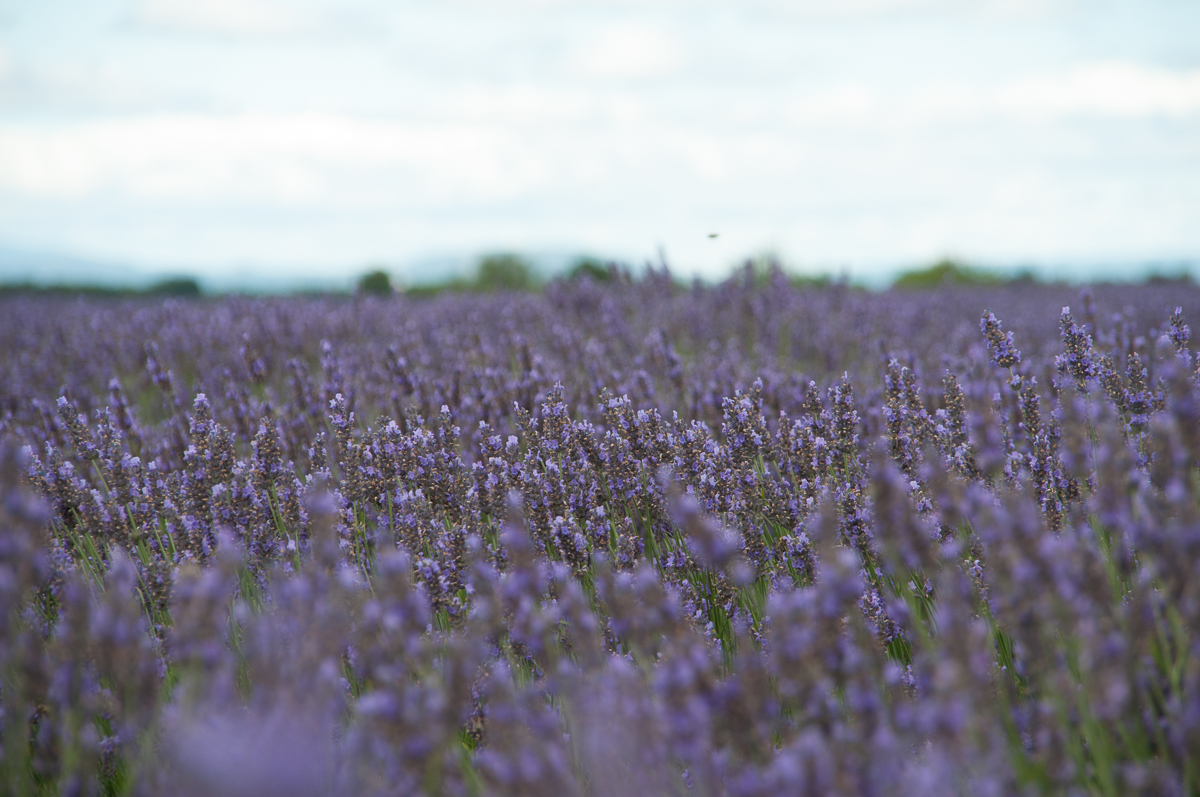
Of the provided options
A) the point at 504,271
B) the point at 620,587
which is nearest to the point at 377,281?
the point at 504,271

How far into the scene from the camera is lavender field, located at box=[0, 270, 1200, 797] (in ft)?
4.38

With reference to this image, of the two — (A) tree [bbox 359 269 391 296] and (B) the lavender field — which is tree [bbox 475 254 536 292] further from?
Result: (B) the lavender field

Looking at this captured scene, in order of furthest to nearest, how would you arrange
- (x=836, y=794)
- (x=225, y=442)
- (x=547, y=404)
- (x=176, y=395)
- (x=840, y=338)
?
(x=840, y=338) → (x=176, y=395) → (x=547, y=404) → (x=225, y=442) → (x=836, y=794)

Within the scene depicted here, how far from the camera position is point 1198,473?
236 centimetres

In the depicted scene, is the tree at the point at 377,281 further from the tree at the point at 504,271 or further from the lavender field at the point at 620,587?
the lavender field at the point at 620,587

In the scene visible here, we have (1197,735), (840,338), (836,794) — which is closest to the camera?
(836,794)

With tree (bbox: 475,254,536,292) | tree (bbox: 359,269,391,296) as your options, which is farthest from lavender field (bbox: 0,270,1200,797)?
tree (bbox: 475,254,536,292)

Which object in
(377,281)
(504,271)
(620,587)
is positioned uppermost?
(504,271)

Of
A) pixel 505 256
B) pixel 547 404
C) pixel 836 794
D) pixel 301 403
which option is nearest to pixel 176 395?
pixel 301 403

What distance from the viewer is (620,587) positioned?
5.69 ft

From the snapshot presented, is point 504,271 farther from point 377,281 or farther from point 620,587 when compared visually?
point 620,587

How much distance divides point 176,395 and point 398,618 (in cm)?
420

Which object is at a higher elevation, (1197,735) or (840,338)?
(840,338)

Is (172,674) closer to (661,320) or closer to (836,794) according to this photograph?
(836,794)
